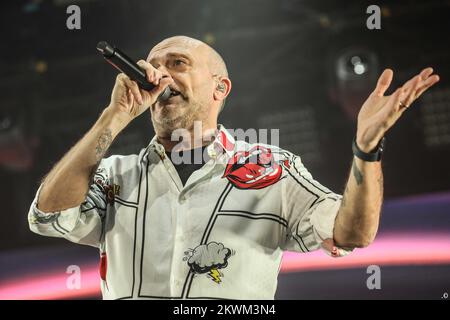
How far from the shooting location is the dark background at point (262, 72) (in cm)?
371

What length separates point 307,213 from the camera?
71.0 inches

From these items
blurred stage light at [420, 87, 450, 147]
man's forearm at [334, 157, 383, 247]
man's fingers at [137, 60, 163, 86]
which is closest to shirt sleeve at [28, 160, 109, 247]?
man's fingers at [137, 60, 163, 86]

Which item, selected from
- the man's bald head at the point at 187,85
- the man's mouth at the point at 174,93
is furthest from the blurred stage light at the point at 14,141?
the man's mouth at the point at 174,93

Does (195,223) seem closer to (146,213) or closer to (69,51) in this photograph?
(146,213)

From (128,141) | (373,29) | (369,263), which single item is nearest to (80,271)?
(128,141)

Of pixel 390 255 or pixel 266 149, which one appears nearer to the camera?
pixel 266 149

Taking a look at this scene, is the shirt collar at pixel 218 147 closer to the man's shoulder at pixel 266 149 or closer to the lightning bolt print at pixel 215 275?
the man's shoulder at pixel 266 149

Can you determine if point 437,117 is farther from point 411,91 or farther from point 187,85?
point 411,91

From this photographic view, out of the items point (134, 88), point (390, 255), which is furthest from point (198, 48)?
point (390, 255)

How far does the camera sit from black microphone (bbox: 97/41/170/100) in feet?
5.12

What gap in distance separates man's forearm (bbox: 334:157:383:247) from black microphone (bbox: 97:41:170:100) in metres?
0.60

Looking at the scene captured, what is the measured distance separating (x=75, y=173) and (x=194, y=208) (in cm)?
35

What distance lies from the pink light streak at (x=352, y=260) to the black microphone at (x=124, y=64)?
5.93ft

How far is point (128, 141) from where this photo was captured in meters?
3.76
